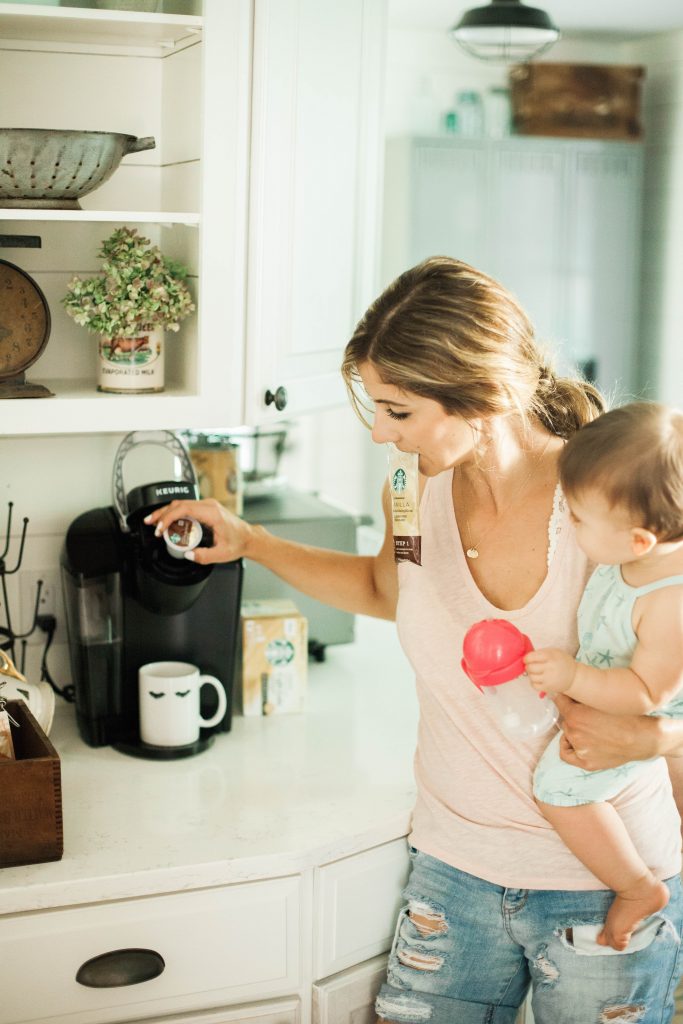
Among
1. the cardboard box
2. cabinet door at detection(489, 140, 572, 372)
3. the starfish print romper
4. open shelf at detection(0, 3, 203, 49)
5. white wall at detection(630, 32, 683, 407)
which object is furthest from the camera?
white wall at detection(630, 32, 683, 407)

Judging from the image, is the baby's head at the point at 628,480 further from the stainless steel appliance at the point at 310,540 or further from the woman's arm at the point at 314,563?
the stainless steel appliance at the point at 310,540

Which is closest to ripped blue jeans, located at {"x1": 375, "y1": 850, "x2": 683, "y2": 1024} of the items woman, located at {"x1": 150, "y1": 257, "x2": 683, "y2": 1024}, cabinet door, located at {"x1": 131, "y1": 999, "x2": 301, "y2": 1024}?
woman, located at {"x1": 150, "y1": 257, "x2": 683, "y2": 1024}

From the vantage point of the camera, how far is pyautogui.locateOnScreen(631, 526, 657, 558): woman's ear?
4.10 feet

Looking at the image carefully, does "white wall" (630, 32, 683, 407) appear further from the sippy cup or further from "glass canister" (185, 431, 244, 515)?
the sippy cup

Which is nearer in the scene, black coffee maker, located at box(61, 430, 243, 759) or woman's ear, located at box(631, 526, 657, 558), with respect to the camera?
woman's ear, located at box(631, 526, 657, 558)

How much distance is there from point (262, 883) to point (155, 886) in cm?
15

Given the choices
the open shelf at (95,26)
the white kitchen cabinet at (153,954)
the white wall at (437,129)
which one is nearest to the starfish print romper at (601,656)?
the white kitchen cabinet at (153,954)

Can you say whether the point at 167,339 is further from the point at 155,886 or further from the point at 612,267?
the point at 612,267

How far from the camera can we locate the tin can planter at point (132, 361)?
174cm

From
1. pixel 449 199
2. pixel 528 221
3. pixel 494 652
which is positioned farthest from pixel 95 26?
pixel 528 221

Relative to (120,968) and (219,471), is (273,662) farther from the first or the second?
(120,968)

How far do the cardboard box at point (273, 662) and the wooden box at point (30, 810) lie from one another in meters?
0.53

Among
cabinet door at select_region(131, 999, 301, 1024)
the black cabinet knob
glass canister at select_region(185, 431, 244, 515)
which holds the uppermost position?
the black cabinet knob

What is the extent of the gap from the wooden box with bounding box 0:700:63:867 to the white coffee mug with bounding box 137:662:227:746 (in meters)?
0.31
